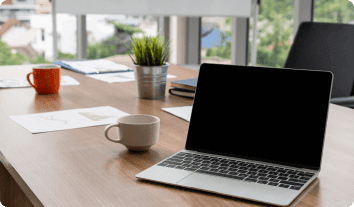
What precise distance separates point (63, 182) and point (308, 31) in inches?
67.2

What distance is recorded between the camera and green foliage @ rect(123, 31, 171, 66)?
49.4 inches

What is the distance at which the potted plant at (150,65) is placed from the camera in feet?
4.14

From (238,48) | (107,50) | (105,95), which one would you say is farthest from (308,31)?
(107,50)

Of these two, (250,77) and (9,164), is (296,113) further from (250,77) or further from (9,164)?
(9,164)

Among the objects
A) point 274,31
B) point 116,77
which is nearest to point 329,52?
point 116,77

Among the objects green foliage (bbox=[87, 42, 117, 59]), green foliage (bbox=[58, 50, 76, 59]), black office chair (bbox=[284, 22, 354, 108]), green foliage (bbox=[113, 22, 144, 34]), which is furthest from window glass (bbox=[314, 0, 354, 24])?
green foliage (bbox=[58, 50, 76, 59])

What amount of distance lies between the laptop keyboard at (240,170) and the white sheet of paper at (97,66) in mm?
1180

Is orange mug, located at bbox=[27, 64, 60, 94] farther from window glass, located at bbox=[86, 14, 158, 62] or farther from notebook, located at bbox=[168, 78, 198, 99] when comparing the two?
window glass, located at bbox=[86, 14, 158, 62]

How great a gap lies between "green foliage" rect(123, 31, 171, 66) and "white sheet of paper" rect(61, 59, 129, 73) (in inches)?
23.0

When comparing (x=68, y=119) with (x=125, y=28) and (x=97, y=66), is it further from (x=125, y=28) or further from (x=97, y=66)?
(x=125, y=28)

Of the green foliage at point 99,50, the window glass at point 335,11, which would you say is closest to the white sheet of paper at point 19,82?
the green foliage at point 99,50

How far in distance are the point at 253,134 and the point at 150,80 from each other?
24.2 inches

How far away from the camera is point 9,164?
731mm

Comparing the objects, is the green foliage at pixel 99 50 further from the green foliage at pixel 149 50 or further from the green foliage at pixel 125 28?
the green foliage at pixel 149 50
